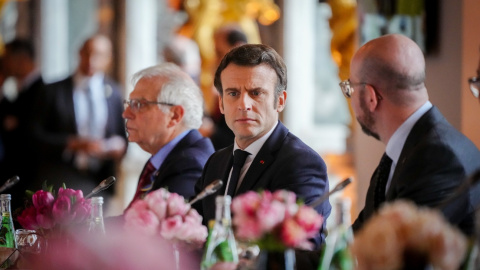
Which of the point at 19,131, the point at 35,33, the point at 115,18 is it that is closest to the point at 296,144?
the point at 19,131

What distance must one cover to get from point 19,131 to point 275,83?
5.62 metres

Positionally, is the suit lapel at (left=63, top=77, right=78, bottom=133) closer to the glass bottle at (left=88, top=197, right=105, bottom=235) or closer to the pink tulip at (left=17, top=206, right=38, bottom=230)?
the pink tulip at (left=17, top=206, right=38, bottom=230)

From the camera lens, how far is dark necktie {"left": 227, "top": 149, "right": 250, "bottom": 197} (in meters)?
3.79

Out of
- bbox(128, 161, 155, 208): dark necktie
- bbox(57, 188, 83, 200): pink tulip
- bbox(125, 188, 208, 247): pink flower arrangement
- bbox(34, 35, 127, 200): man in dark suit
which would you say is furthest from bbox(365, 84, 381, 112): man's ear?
bbox(34, 35, 127, 200): man in dark suit

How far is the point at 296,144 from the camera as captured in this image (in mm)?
3752

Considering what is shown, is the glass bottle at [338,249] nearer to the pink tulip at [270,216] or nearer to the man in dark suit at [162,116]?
the pink tulip at [270,216]

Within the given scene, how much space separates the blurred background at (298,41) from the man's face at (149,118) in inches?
52.0

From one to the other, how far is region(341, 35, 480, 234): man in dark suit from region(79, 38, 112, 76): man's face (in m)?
5.44

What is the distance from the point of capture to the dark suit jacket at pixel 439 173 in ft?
10.0

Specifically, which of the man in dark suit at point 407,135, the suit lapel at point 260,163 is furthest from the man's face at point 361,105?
the suit lapel at point 260,163

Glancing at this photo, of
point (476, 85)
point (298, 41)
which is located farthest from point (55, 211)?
point (298, 41)

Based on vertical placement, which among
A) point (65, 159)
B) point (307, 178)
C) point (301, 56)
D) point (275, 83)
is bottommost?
point (65, 159)

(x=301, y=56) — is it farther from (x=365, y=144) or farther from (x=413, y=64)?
(x=413, y=64)

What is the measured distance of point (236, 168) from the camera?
3.83 m
